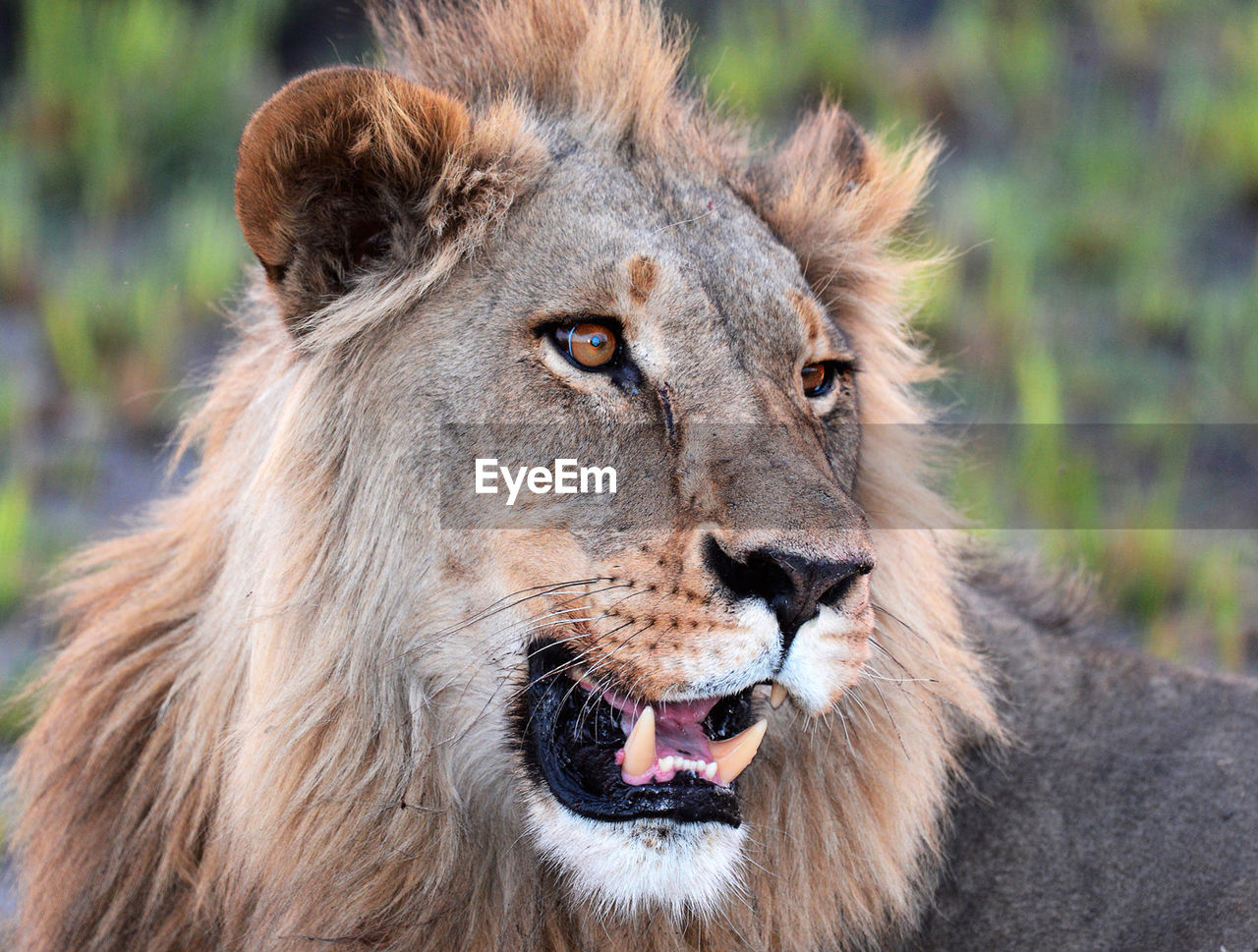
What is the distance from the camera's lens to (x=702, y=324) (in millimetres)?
2523

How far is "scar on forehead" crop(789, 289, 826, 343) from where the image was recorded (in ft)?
8.91

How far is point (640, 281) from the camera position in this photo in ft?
8.20

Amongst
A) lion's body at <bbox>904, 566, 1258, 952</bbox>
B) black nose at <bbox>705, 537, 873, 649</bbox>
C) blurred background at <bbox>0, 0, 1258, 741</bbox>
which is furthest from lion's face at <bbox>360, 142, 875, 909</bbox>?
blurred background at <bbox>0, 0, 1258, 741</bbox>

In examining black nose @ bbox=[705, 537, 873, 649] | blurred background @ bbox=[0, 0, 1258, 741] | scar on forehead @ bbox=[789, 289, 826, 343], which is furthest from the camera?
blurred background @ bbox=[0, 0, 1258, 741]

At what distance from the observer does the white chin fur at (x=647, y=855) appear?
2.28m

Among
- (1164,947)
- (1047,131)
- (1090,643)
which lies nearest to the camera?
(1164,947)

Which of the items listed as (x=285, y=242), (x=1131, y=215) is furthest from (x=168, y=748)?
(x=1131, y=215)

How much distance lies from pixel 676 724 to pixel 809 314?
847 mm

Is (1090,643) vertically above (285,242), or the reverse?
(285,242)

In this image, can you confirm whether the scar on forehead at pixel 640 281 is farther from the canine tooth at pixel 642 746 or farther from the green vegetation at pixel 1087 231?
the green vegetation at pixel 1087 231

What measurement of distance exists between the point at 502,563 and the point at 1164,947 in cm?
154

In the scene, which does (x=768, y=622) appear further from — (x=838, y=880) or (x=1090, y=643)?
(x=1090, y=643)

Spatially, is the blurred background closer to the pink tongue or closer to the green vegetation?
the green vegetation

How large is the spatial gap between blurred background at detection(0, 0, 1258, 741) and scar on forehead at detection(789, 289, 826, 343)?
7.98ft
